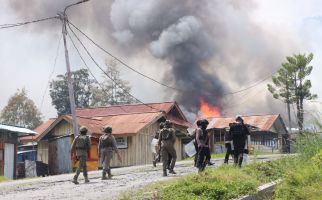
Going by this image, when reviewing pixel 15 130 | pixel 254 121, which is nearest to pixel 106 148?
pixel 15 130

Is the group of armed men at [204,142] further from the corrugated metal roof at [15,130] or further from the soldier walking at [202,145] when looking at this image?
the corrugated metal roof at [15,130]

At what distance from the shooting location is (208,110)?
50969 millimetres

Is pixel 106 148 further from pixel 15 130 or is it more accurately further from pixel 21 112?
pixel 21 112

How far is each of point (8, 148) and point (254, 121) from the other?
80.6ft

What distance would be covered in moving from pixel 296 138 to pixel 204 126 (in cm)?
360

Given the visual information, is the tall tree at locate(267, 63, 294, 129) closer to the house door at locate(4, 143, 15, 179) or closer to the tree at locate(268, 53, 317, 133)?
the tree at locate(268, 53, 317, 133)

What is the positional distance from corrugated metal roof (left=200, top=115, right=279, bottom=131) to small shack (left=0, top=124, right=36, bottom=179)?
803 inches

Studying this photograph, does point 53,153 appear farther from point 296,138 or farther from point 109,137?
point 296,138

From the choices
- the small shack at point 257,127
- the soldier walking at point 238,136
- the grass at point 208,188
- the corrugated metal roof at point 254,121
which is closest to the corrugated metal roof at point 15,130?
the soldier walking at point 238,136

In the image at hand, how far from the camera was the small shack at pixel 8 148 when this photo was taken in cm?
2677

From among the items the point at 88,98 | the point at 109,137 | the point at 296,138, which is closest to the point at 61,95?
the point at 88,98

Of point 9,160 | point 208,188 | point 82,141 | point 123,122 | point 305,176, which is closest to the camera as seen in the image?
point 305,176

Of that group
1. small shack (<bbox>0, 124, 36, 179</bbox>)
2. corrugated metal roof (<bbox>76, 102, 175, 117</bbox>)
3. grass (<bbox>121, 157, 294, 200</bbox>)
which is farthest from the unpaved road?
corrugated metal roof (<bbox>76, 102, 175, 117</bbox>)

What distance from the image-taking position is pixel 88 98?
69.6 meters
